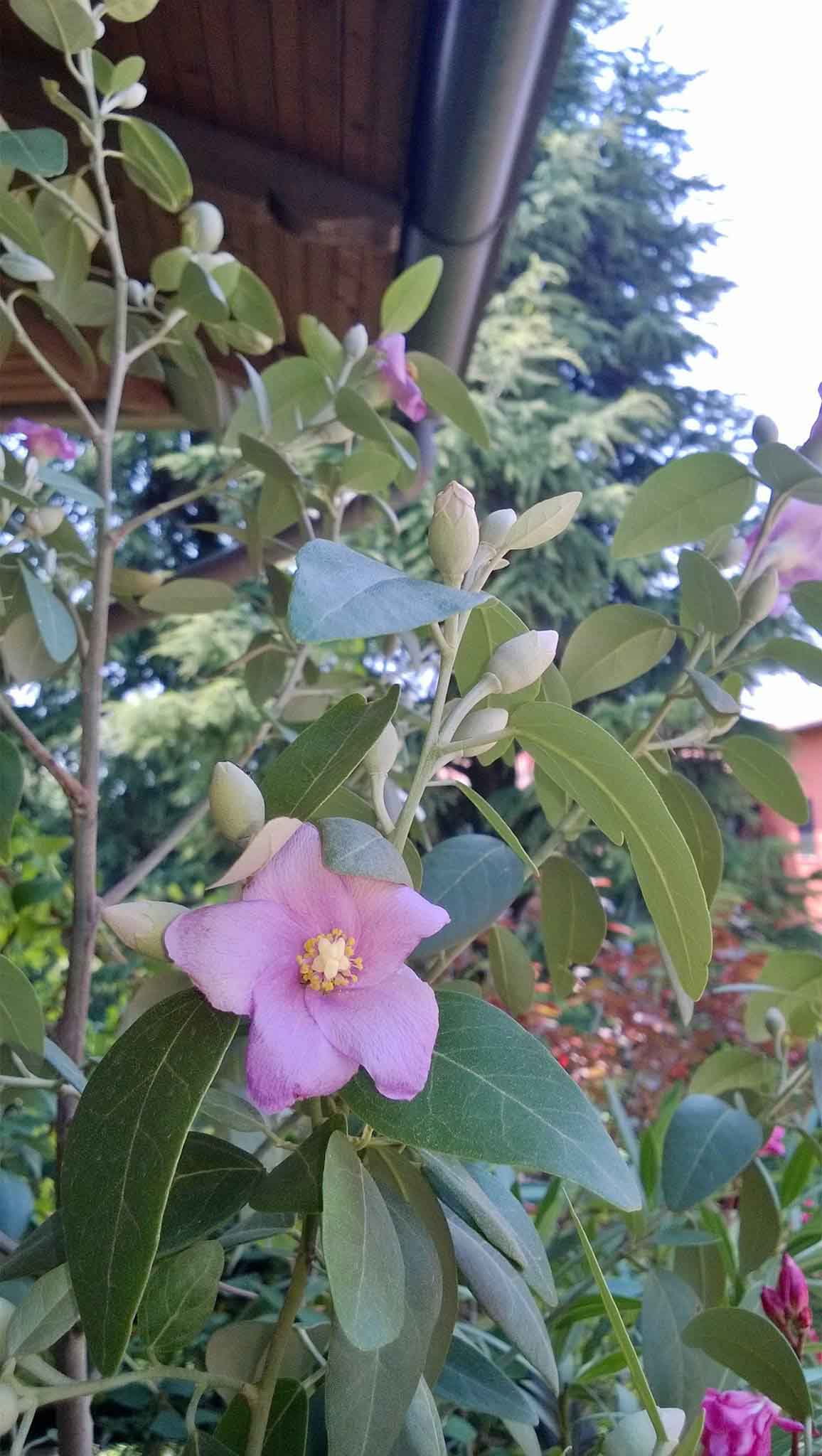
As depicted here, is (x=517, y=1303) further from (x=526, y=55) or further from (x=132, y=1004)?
(x=526, y=55)

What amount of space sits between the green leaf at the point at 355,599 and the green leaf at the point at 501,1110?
0.17 m

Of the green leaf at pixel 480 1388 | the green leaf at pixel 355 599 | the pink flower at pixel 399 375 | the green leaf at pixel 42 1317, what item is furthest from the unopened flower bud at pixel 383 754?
the pink flower at pixel 399 375

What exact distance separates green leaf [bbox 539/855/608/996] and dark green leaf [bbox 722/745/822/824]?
147 mm

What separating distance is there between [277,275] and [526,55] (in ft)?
2.29

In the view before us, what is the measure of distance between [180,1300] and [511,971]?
0.45 meters

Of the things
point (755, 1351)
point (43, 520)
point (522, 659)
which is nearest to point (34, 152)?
point (43, 520)

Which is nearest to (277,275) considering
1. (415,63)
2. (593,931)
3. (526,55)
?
(415,63)

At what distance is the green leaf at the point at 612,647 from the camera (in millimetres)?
734

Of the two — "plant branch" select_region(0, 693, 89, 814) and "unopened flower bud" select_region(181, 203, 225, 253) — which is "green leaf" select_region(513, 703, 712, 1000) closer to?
"plant branch" select_region(0, 693, 89, 814)

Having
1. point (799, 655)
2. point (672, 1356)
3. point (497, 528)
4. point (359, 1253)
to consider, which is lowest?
point (672, 1356)

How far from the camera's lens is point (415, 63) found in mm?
1210

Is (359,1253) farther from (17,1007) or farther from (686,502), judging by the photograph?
(686,502)

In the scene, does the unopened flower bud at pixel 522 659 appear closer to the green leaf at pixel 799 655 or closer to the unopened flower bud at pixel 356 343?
the green leaf at pixel 799 655

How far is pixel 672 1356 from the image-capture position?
72 centimetres
